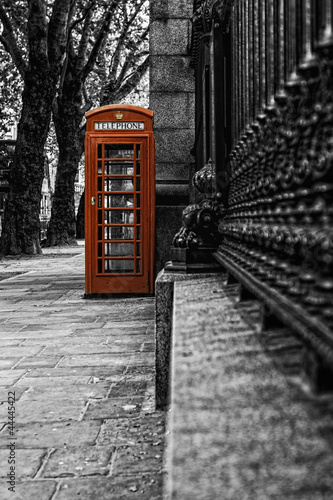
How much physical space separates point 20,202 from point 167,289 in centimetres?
1651

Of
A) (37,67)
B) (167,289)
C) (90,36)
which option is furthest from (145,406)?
(90,36)

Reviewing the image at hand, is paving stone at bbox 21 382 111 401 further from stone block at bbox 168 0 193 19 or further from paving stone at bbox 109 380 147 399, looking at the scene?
stone block at bbox 168 0 193 19

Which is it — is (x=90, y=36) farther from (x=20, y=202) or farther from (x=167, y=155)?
(x=167, y=155)

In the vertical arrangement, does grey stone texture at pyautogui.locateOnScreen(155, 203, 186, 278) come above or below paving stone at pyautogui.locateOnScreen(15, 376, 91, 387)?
above

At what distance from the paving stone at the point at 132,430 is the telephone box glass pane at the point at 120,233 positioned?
5.98 metres

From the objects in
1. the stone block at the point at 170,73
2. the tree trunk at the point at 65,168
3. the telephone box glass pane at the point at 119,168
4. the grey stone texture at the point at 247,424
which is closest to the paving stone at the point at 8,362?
the grey stone texture at the point at 247,424

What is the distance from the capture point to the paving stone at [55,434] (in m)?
3.57

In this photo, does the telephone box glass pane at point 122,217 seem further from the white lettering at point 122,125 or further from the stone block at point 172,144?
the white lettering at point 122,125

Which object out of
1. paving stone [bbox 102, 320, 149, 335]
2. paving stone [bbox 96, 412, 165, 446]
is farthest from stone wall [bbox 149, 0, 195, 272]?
paving stone [bbox 96, 412, 165, 446]

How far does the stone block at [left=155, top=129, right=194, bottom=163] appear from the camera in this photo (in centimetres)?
1002

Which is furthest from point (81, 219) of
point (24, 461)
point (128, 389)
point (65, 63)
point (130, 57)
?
point (24, 461)

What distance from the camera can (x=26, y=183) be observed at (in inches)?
781

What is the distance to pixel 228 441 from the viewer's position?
3.47ft

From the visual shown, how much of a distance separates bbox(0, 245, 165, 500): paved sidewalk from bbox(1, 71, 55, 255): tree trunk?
11.6m
